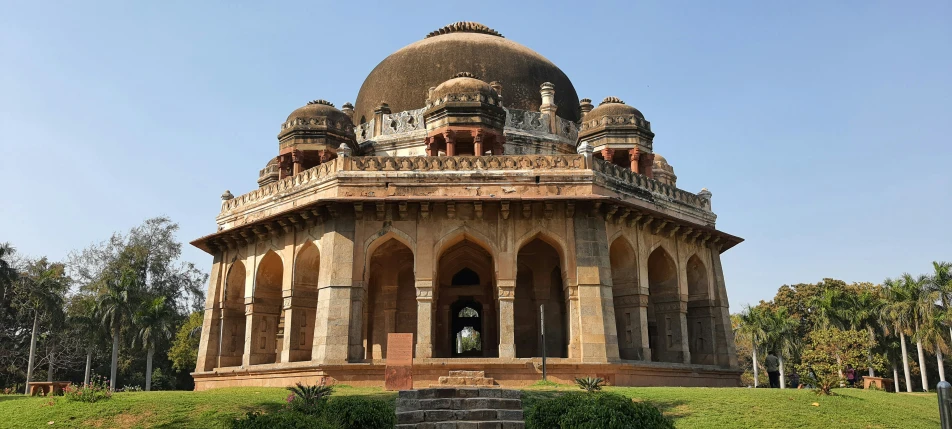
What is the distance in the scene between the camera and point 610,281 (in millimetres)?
17297

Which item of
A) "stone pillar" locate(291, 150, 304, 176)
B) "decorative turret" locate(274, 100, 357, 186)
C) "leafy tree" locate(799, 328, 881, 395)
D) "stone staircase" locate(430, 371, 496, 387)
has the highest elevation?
"decorative turret" locate(274, 100, 357, 186)

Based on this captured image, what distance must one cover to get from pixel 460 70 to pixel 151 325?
21.1 metres

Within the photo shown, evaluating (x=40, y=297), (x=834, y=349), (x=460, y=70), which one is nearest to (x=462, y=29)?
Answer: (x=460, y=70)

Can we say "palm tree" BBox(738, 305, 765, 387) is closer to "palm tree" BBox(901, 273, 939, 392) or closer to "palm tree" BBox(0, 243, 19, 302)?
"palm tree" BBox(901, 273, 939, 392)

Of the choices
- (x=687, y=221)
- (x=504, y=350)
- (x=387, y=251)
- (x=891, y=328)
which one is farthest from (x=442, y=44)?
(x=891, y=328)

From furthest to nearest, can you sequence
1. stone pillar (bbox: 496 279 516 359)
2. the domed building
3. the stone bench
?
the domed building
stone pillar (bbox: 496 279 516 359)
the stone bench

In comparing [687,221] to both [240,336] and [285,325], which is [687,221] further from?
[240,336]

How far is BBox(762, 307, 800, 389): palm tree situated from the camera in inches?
1535

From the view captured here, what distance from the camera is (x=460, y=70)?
23297mm

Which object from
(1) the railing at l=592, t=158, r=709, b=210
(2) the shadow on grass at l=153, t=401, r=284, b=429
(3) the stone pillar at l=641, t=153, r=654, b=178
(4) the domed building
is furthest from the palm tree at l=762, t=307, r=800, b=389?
(2) the shadow on grass at l=153, t=401, r=284, b=429

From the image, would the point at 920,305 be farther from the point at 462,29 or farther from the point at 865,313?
the point at 462,29

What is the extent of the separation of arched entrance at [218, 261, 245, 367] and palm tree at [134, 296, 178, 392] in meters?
15.1

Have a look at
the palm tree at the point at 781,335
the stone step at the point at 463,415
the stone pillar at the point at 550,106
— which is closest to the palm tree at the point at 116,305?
the stone pillar at the point at 550,106

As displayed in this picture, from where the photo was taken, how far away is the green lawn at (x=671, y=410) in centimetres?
1084
